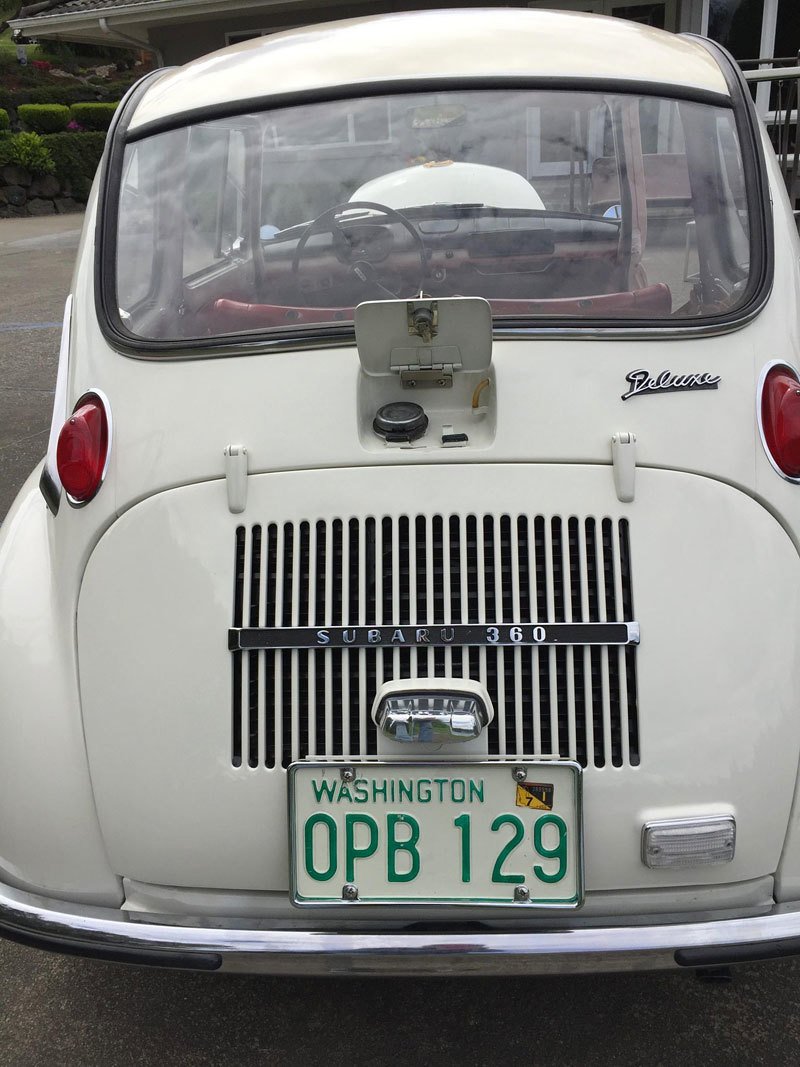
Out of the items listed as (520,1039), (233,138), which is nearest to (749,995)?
(520,1039)

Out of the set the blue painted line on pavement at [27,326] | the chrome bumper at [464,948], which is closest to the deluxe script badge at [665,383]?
the chrome bumper at [464,948]

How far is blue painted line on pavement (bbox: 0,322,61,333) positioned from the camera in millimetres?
9602

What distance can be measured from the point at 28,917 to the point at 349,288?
1.56 m

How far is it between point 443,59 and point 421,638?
1.51 metres

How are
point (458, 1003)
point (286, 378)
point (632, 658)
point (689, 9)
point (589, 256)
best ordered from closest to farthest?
point (632, 658) → point (286, 378) → point (458, 1003) → point (589, 256) → point (689, 9)

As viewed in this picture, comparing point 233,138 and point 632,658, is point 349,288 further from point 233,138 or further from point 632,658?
point 632,658

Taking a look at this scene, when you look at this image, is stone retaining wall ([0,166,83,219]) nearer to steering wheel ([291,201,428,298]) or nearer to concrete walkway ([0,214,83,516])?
concrete walkway ([0,214,83,516])

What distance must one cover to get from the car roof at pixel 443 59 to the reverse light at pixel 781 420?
860 millimetres

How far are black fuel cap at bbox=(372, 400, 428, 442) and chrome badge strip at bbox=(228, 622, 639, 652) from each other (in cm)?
41

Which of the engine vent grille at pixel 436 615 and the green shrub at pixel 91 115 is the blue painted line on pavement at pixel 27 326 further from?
the green shrub at pixel 91 115

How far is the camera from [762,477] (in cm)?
194

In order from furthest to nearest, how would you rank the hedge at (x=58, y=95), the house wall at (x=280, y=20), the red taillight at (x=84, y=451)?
the hedge at (x=58, y=95) → the house wall at (x=280, y=20) → the red taillight at (x=84, y=451)

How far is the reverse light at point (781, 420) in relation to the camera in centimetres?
196

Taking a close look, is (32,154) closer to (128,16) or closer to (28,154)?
(28,154)
